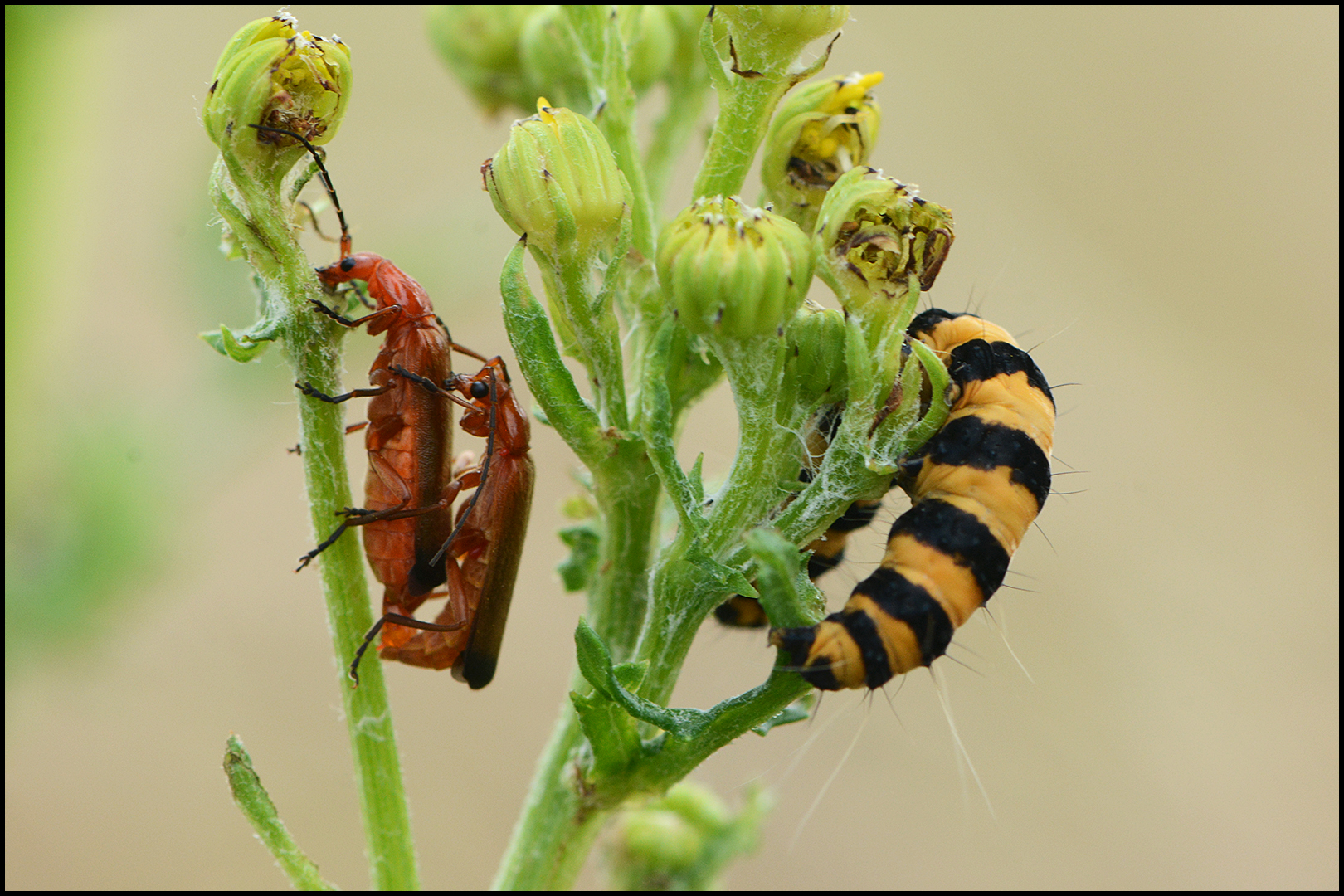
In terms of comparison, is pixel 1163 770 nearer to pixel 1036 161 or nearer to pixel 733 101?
pixel 1036 161

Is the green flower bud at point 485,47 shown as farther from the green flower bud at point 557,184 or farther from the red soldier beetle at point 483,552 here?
the green flower bud at point 557,184

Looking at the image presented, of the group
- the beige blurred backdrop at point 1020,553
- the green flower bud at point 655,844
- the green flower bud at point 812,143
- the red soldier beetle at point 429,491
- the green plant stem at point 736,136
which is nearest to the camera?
the green plant stem at point 736,136

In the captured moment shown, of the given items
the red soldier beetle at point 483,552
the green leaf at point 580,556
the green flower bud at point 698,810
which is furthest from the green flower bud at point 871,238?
the green flower bud at point 698,810

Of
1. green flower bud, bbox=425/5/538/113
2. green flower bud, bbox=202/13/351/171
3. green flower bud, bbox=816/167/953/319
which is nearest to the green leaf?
green flower bud, bbox=816/167/953/319

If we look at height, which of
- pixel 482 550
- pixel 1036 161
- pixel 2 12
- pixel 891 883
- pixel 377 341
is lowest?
pixel 891 883

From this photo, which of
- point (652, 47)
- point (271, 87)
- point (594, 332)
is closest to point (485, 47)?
point (652, 47)

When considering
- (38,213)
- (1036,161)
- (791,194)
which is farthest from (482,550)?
(1036,161)
